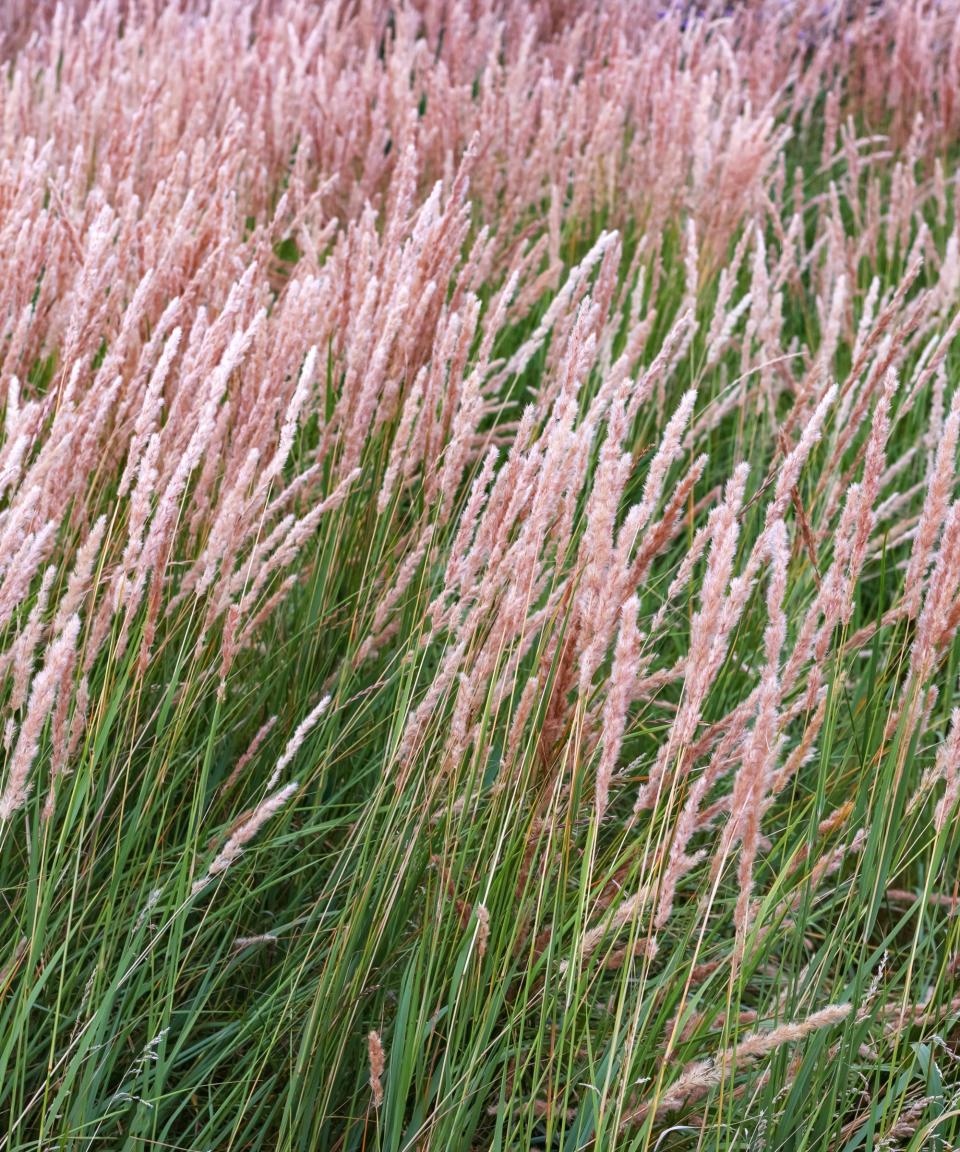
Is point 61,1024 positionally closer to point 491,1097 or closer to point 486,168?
point 491,1097

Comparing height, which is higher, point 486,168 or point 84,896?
point 486,168

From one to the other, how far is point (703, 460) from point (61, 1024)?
3.02 ft

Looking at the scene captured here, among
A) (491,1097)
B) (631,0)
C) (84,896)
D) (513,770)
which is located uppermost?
(631,0)

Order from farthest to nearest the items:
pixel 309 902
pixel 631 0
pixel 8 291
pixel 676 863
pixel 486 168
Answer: pixel 631 0 → pixel 486 168 → pixel 8 291 → pixel 309 902 → pixel 676 863

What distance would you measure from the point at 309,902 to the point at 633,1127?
498 mm

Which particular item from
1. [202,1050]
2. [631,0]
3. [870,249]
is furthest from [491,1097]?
[631,0]

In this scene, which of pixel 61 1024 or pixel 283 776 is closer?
pixel 61 1024

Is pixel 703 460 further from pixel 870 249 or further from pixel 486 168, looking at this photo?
pixel 486 168

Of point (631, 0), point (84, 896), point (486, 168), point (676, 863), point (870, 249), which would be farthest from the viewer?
point (631, 0)

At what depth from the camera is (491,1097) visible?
4.61 ft

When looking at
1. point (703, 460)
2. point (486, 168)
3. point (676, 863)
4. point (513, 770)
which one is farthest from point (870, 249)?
point (676, 863)

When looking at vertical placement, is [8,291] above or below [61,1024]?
above

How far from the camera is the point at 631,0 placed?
5.47m

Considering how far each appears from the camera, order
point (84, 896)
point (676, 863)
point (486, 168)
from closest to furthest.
Result: point (676, 863) → point (84, 896) → point (486, 168)
